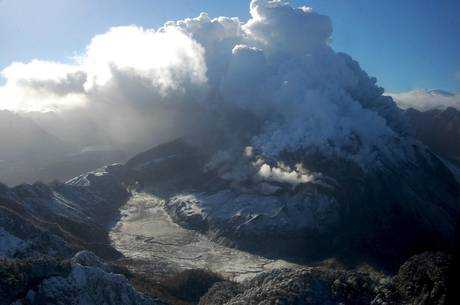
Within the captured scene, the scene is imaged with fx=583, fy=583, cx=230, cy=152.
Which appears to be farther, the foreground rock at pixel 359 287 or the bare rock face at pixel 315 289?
the bare rock face at pixel 315 289

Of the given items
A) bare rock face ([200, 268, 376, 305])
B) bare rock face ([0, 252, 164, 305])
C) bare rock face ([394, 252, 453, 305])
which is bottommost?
bare rock face ([0, 252, 164, 305])

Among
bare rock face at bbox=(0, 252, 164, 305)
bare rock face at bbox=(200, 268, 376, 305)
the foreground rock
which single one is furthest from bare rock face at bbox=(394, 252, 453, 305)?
bare rock face at bbox=(0, 252, 164, 305)

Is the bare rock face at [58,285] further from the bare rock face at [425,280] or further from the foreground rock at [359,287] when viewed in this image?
the bare rock face at [425,280]

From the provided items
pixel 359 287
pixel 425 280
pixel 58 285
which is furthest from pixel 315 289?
pixel 58 285

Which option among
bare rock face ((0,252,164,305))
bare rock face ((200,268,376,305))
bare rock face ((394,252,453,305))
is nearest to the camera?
bare rock face ((394,252,453,305))

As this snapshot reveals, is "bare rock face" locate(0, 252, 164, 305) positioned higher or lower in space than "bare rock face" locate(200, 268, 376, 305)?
lower

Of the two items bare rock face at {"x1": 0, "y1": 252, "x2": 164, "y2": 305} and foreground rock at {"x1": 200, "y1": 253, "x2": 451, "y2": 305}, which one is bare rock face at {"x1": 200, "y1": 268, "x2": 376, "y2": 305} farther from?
bare rock face at {"x1": 0, "y1": 252, "x2": 164, "y2": 305}

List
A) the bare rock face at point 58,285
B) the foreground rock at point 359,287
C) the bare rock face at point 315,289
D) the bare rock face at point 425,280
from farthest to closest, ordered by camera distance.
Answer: the bare rock face at point 315,289
the bare rock face at point 58,285
the foreground rock at point 359,287
the bare rock face at point 425,280

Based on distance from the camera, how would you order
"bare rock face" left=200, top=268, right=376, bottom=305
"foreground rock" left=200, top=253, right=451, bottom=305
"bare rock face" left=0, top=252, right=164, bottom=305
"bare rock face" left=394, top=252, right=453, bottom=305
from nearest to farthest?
"bare rock face" left=394, top=252, right=453, bottom=305 < "foreground rock" left=200, top=253, right=451, bottom=305 < "bare rock face" left=0, top=252, right=164, bottom=305 < "bare rock face" left=200, top=268, right=376, bottom=305

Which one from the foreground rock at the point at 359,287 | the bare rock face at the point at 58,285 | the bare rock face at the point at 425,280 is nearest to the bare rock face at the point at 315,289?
the foreground rock at the point at 359,287

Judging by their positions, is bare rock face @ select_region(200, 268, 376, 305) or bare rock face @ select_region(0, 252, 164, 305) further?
bare rock face @ select_region(200, 268, 376, 305)

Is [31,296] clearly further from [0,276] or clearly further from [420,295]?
[420,295]
